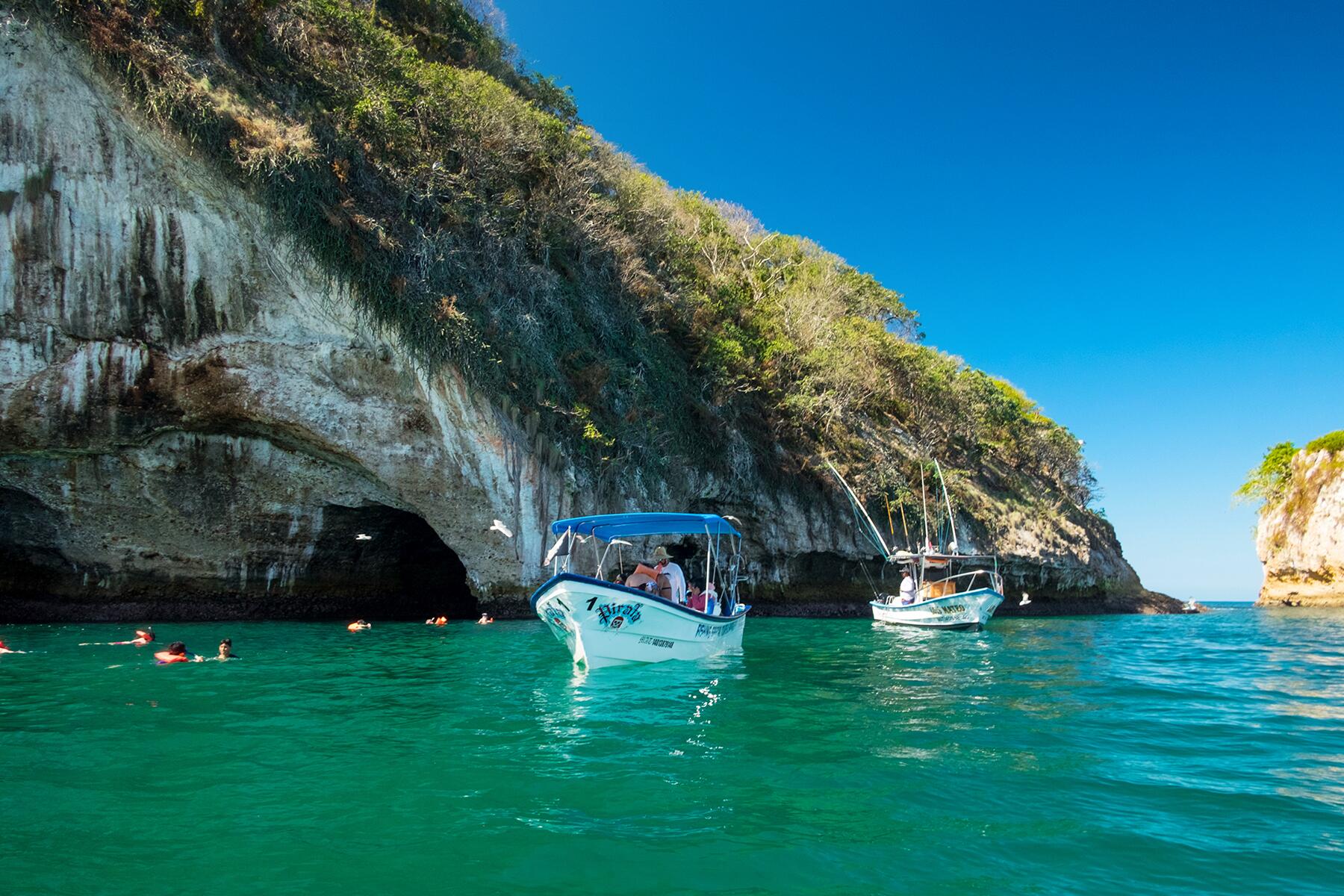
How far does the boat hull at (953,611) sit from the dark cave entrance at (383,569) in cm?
1487

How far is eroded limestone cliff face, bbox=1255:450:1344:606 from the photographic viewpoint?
4781 cm

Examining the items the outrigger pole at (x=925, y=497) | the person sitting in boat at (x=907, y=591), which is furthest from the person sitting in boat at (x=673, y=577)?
the outrigger pole at (x=925, y=497)

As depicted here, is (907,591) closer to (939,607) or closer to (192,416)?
(939,607)

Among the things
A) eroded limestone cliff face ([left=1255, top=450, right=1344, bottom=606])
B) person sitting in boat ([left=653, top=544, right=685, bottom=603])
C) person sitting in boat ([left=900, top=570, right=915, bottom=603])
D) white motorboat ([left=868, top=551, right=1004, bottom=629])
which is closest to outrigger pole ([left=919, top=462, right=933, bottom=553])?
white motorboat ([left=868, top=551, right=1004, bottom=629])

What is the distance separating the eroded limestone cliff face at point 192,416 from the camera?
17.3m

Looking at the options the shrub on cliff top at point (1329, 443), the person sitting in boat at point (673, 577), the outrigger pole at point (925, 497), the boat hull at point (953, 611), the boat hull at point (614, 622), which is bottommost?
the boat hull at point (953, 611)

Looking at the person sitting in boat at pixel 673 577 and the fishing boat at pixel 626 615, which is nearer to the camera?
the fishing boat at pixel 626 615

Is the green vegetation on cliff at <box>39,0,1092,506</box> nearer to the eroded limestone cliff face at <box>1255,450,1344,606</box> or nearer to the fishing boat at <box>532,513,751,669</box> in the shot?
the fishing boat at <box>532,513,751,669</box>

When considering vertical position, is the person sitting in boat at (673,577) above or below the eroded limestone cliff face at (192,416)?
below

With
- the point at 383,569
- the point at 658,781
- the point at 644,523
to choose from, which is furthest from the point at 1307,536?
the point at 658,781

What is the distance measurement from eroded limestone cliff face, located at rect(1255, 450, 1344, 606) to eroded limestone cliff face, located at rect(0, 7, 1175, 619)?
153ft

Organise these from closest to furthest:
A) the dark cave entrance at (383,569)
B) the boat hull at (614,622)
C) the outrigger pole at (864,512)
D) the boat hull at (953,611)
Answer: the boat hull at (614,622), the dark cave entrance at (383,569), the boat hull at (953,611), the outrigger pole at (864,512)

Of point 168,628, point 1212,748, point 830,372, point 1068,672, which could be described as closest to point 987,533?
point 830,372

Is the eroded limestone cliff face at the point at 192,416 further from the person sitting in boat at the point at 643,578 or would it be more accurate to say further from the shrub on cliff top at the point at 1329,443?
the shrub on cliff top at the point at 1329,443
